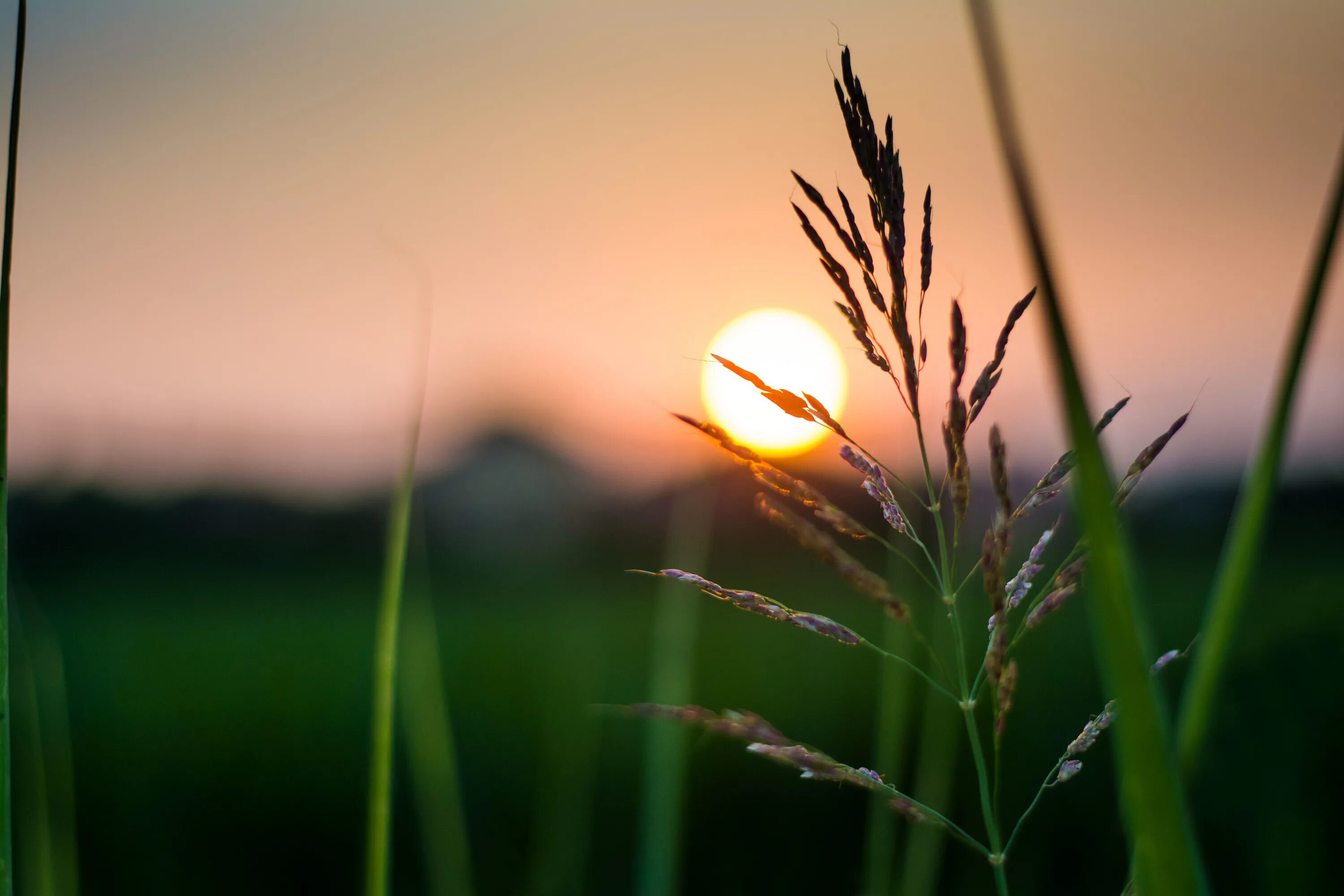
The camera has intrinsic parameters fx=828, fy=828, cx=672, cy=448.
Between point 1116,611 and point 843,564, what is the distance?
0.07m

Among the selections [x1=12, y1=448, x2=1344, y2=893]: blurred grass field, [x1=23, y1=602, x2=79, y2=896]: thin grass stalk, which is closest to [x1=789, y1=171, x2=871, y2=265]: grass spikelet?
[x1=12, y1=448, x2=1344, y2=893]: blurred grass field

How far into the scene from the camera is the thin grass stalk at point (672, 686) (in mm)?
394

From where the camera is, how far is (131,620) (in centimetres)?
169

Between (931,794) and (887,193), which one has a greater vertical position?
(887,193)

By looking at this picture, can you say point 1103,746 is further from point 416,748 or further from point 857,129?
point 857,129

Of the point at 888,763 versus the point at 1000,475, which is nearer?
the point at 1000,475

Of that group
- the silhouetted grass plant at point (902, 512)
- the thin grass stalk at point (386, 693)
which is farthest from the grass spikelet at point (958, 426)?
the thin grass stalk at point (386, 693)

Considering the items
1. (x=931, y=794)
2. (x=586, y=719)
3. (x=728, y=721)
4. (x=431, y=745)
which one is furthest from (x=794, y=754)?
(x=586, y=719)

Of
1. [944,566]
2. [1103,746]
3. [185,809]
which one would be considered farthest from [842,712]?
[944,566]

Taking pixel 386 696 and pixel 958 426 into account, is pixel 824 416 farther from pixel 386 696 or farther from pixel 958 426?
pixel 386 696

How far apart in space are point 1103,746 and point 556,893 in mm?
599

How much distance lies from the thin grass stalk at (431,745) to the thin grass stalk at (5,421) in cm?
17

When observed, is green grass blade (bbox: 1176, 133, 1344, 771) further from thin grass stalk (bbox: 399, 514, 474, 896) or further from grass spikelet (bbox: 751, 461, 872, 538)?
thin grass stalk (bbox: 399, 514, 474, 896)

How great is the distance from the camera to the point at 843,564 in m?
0.15
